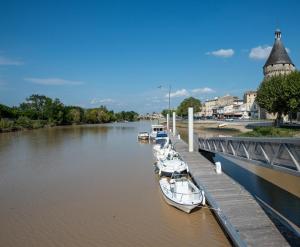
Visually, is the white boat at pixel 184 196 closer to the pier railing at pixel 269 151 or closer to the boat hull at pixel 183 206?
the boat hull at pixel 183 206

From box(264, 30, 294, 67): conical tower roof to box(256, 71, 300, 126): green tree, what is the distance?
29.8 meters

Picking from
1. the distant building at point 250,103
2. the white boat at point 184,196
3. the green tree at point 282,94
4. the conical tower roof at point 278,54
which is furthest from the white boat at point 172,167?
the distant building at point 250,103

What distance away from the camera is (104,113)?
145125 mm

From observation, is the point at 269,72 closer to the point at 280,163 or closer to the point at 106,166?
the point at 106,166

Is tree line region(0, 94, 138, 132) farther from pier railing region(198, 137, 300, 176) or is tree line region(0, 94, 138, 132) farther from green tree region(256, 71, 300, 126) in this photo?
pier railing region(198, 137, 300, 176)

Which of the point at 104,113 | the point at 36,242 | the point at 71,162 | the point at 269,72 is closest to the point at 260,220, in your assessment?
the point at 36,242

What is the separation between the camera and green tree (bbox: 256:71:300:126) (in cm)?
4106

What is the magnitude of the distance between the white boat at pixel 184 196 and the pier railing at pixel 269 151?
3104 millimetres

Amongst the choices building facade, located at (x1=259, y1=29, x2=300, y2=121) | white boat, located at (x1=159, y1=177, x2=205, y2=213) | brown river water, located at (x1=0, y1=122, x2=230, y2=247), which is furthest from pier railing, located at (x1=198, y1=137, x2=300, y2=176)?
building facade, located at (x1=259, y1=29, x2=300, y2=121)

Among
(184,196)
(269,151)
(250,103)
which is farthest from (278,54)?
(184,196)

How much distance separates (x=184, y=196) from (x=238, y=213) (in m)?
2.69

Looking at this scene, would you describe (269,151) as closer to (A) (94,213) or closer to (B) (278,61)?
(A) (94,213)

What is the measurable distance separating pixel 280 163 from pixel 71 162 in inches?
816

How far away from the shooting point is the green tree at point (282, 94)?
41.1 meters
